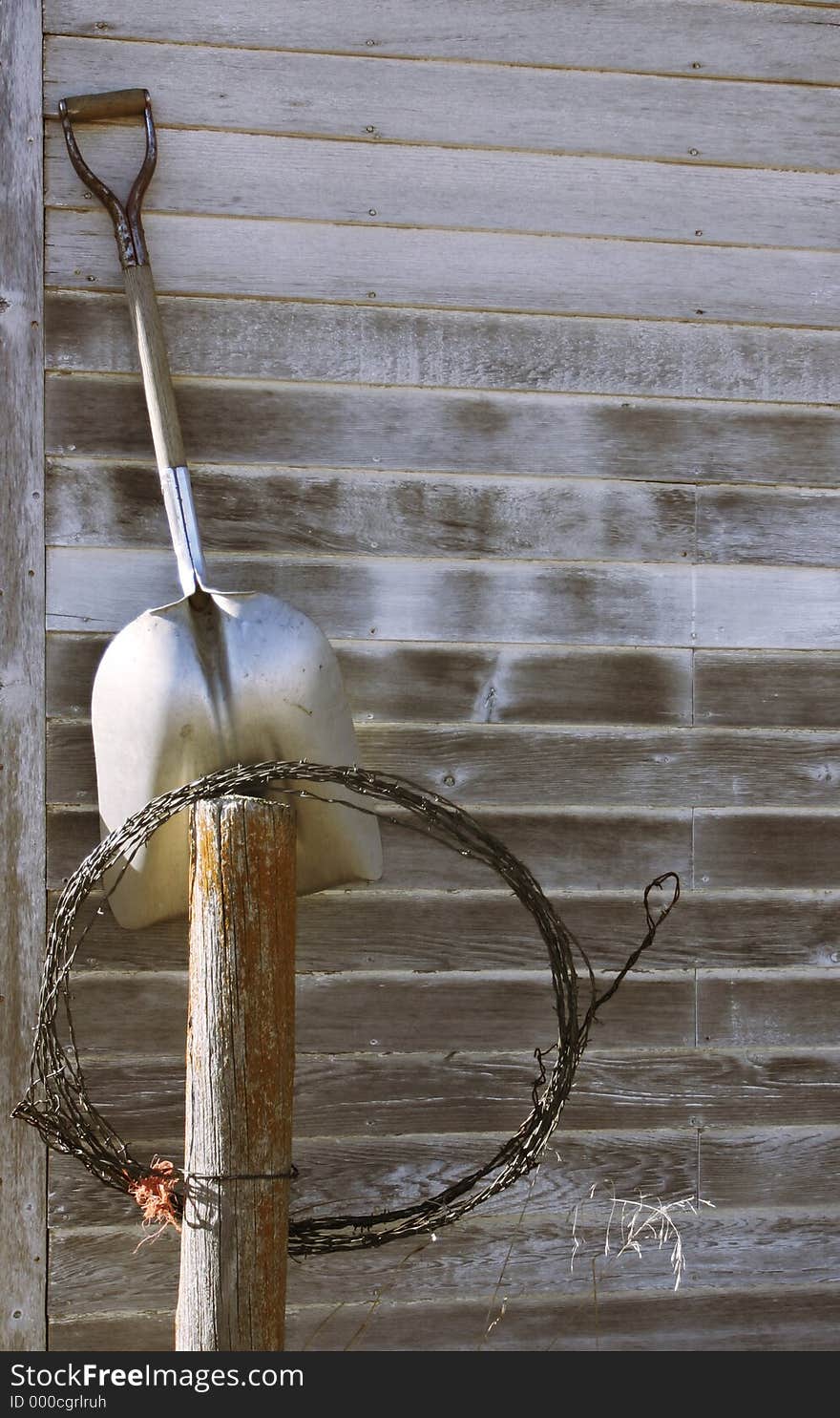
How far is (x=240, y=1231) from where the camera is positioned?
189 centimetres

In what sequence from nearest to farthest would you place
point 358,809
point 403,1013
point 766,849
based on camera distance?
point 358,809 → point 403,1013 → point 766,849

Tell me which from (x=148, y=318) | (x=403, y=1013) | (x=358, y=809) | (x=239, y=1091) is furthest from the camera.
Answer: (x=403, y=1013)

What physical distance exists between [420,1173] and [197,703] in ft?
3.40

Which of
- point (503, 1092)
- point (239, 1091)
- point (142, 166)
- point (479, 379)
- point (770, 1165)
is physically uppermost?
point (142, 166)

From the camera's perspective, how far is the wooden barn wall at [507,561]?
7.91 feet

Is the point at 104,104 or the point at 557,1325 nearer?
the point at 104,104

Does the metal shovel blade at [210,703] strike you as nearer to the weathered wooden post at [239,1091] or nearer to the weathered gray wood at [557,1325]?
the weathered wooden post at [239,1091]

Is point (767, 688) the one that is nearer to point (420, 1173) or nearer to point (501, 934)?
point (501, 934)

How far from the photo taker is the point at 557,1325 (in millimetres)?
2531

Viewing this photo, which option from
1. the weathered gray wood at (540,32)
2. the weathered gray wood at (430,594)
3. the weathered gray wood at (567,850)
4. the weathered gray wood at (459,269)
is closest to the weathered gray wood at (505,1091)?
the weathered gray wood at (567,850)

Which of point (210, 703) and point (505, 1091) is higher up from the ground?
point (210, 703)

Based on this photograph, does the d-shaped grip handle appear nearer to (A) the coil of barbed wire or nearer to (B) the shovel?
(B) the shovel

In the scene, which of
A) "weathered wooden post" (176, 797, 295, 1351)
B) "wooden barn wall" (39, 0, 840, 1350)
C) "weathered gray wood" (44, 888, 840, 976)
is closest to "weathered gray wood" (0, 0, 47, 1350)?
"wooden barn wall" (39, 0, 840, 1350)

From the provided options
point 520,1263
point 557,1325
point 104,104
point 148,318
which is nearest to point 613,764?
point 520,1263
